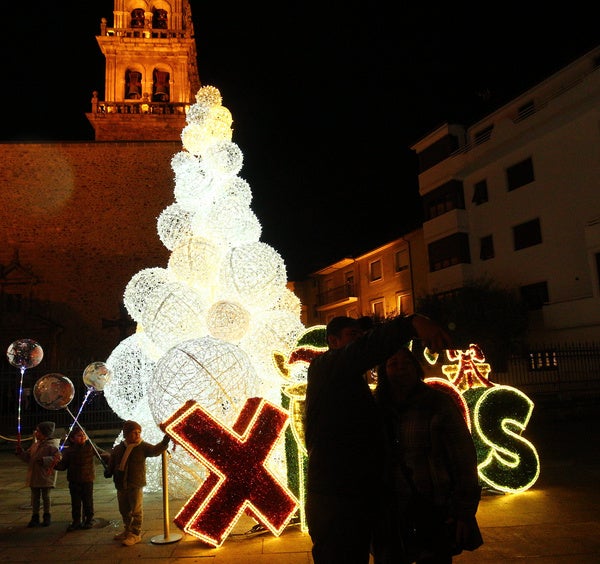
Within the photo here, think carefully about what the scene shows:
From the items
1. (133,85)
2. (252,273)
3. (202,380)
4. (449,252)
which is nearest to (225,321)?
(252,273)

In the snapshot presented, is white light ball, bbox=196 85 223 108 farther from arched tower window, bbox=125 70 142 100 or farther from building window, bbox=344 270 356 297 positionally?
building window, bbox=344 270 356 297

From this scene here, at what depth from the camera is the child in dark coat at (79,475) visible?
18.4 feet

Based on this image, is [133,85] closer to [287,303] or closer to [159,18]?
[159,18]

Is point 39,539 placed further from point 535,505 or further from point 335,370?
point 535,505

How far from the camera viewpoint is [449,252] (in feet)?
80.1

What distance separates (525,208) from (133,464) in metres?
19.9

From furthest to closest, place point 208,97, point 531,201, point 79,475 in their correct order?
point 531,201 → point 208,97 → point 79,475

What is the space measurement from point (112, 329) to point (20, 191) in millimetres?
6885

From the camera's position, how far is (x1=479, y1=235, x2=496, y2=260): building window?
75.7 ft

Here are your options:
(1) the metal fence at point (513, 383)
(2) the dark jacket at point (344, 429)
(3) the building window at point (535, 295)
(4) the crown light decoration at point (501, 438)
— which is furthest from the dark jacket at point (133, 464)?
(3) the building window at point (535, 295)

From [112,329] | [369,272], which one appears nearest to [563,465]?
[112,329]

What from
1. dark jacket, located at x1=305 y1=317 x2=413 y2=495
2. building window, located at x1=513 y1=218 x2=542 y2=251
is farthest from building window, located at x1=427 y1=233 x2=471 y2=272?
dark jacket, located at x1=305 y1=317 x2=413 y2=495

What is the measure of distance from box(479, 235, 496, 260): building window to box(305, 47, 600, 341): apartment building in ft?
0.18

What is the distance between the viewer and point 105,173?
22.0 m
